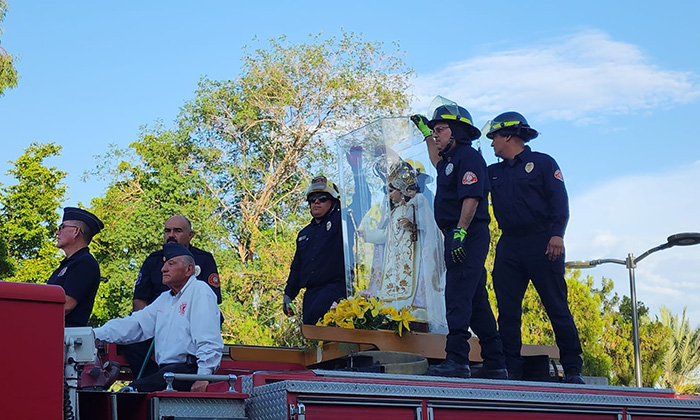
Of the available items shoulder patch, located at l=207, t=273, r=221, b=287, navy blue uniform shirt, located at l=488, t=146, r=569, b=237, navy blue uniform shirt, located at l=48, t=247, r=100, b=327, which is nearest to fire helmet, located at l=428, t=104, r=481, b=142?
navy blue uniform shirt, located at l=488, t=146, r=569, b=237

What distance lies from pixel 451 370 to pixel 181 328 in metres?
1.78

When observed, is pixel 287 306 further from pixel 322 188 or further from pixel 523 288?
pixel 523 288

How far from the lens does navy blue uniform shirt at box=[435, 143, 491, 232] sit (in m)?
6.73

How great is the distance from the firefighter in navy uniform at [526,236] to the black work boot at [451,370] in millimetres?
871

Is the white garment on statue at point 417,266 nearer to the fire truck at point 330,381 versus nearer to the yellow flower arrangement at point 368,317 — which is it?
the fire truck at point 330,381

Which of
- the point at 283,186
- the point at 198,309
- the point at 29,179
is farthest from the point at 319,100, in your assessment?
the point at 198,309

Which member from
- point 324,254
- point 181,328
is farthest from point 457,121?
point 181,328

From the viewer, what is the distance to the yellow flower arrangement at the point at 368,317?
6668 mm

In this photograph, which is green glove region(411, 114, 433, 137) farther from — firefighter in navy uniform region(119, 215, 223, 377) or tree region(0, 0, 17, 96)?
tree region(0, 0, 17, 96)

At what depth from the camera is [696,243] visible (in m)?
15.4

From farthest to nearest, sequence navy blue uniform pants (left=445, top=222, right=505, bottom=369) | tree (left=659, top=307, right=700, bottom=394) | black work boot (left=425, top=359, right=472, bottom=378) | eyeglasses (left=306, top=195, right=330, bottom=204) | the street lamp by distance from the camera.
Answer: tree (left=659, top=307, right=700, bottom=394), the street lamp, eyeglasses (left=306, top=195, right=330, bottom=204), navy blue uniform pants (left=445, top=222, right=505, bottom=369), black work boot (left=425, top=359, right=472, bottom=378)

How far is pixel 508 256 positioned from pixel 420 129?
3.86ft

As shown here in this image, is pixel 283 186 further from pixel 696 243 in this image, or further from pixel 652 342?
pixel 696 243

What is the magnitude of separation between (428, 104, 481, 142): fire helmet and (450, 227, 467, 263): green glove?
81cm
